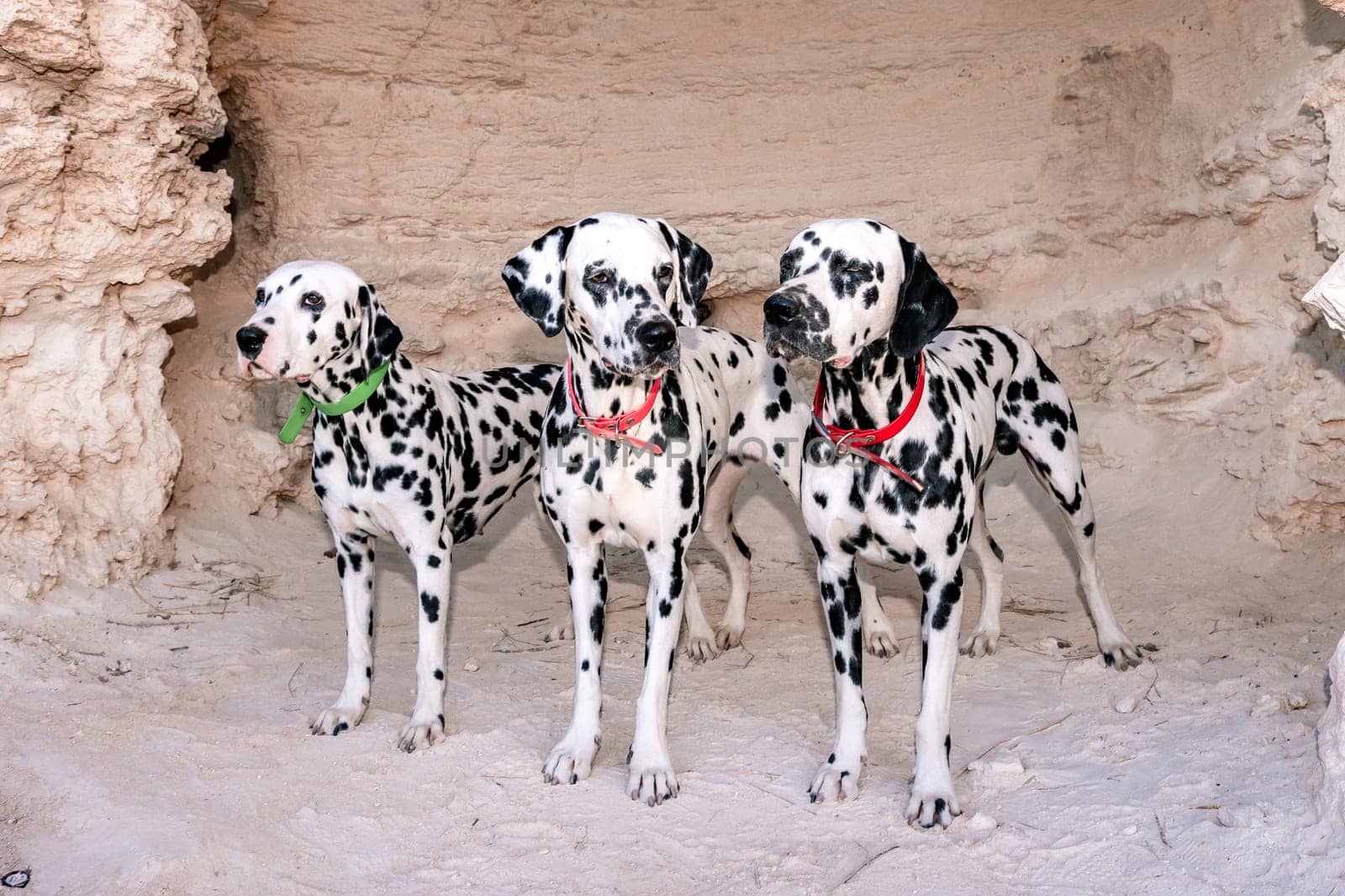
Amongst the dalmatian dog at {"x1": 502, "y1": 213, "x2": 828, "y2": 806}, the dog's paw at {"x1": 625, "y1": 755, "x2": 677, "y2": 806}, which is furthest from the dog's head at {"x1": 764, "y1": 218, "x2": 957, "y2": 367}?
the dog's paw at {"x1": 625, "y1": 755, "x2": 677, "y2": 806}

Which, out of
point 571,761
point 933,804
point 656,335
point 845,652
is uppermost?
point 656,335

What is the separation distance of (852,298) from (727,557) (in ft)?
8.62

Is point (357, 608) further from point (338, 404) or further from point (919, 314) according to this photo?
point (919, 314)

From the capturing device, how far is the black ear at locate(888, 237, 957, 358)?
4617 millimetres

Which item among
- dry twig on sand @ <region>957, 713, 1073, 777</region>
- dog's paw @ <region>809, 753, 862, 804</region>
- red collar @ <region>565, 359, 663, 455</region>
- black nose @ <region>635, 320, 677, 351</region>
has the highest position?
black nose @ <region>635, 320, 677, 351</region>

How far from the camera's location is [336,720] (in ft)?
17.6

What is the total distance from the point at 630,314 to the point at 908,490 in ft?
4.20

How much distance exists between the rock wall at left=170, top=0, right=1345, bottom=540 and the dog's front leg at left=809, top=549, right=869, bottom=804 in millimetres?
4039

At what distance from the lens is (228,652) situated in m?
6.28

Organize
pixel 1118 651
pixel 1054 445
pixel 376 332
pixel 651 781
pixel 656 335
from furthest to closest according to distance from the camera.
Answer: pixel 1054 445 < pixel 1118 651 < pixel 376 332 < pixel 651 781 < pixel 656 335

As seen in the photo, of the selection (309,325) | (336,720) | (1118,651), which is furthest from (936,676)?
→ (309,325)

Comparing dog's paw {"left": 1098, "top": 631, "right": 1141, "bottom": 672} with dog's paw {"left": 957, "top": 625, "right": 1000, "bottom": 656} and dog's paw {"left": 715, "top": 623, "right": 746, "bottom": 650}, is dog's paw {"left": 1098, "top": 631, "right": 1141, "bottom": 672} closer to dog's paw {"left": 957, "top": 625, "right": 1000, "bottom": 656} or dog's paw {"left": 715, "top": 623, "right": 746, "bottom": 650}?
dog's paw {"left": 957, "top": 625, "right": 1000, "bottom": 656}

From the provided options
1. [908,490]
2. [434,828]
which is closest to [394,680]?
[434,828]

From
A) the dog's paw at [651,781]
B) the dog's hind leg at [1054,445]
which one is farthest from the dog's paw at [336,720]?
the dog's hind leg at [1054,445]
